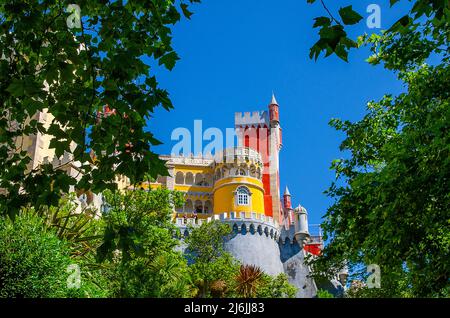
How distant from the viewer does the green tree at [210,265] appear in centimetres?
3800

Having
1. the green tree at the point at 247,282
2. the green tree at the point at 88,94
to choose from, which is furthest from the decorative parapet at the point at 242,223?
the green tree at the point at 88,94

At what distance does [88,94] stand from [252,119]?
65.6 metres

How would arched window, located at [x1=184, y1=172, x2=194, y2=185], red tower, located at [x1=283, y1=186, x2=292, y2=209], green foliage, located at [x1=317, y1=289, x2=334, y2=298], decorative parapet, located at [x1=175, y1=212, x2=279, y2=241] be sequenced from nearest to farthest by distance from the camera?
green foliage, located at [x1=317, y1=289, x2=334, y2=298], decorative parapet, located at [x1=175, y1=212, x2=279, y2=241], arched window, located at [x1=184, y1=172, x2=194, y2=185], red tower, located at [x1=283, y1=186, x2=292, y2=209]

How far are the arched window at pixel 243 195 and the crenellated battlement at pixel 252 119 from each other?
597 inches

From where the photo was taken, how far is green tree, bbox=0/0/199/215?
6.84 metres

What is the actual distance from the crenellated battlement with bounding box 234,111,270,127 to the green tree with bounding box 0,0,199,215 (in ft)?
209

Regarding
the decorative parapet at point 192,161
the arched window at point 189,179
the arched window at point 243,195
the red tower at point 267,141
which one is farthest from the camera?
the decorative parapet at point 192,161

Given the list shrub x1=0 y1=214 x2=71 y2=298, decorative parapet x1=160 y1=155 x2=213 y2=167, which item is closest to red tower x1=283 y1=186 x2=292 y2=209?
decorative parapet x1=160 y1=155 x2=213 y2=167

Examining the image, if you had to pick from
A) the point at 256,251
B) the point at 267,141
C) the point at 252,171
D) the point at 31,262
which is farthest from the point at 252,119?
the point at 31,262

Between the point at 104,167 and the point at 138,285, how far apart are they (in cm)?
1911

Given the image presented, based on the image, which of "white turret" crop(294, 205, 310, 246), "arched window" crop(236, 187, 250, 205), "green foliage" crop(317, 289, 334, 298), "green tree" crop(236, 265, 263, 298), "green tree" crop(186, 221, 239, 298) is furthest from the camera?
Answer: "arched window" crop(236, 187, 250, 205)

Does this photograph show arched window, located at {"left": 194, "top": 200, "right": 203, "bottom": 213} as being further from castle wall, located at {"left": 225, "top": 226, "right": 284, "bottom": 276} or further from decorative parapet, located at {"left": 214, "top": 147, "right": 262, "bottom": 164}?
castle wall, located at {"left": 225, "top": 226, "right": 284, "bottom": 276}

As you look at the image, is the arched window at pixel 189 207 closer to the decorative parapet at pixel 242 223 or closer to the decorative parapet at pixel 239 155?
the decorative parapet at pixel 239 155

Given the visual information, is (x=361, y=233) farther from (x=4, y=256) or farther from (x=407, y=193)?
(x=4, y=256)
